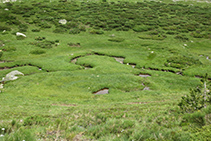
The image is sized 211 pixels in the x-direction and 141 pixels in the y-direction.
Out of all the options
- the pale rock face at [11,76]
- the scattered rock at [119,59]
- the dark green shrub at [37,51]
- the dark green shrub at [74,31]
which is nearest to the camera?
the pale rock face at [11,76]

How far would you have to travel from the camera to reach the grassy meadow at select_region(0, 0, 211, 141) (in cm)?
865

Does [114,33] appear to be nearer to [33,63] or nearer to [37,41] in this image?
[37,41]

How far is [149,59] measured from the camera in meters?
43.2

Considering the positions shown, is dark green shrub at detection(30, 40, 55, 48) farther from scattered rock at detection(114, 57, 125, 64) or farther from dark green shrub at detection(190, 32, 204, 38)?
dark green shrub at detection(190, 32, 204, 38)

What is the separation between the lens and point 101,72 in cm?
3412

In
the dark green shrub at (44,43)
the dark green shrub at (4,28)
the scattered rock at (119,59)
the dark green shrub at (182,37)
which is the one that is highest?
the dark green shrub at (4,28)

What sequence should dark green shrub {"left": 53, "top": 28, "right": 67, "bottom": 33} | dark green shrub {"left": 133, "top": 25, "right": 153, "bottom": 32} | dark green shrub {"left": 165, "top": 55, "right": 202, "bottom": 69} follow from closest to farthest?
1. dark green shrub {"left": 165, "top": 55, "right": 202, "bottom": 69}
2. dark green shrub {"left": 53, "top": 28, "right": 67, "bottom": 33}
3. dark green shrub {"left": 133, "top": 25, "right": 153, "bottom": 32}

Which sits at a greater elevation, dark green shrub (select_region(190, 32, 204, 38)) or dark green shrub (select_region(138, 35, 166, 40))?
dark green shrub (select_region(190, 32, 204, 38))

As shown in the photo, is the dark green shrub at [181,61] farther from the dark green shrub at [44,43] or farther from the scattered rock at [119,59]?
the dark green shrub at [44,43]

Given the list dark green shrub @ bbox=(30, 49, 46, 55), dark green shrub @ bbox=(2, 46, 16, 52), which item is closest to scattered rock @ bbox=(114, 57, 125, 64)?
dark green shrub @ bbox=(30, 49, 46, 55)

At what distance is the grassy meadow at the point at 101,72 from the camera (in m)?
8.65

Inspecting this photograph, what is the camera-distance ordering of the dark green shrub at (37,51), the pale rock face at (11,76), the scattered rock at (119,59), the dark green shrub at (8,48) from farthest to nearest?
the dark green shrub at (37,51) → the dark green shrub at (8,48) → the scattered rock at (119,59) → the pale rock face at (11,76)

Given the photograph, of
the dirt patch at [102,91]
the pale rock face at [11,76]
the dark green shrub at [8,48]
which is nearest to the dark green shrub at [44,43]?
the dark green shrub at [8,48]

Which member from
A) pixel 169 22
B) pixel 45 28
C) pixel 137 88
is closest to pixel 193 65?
pixel 137 88
